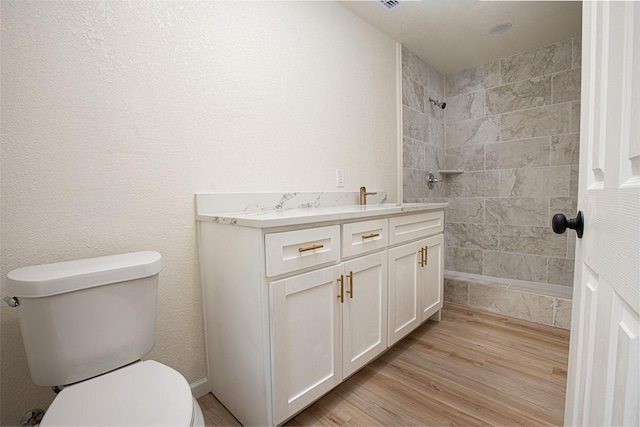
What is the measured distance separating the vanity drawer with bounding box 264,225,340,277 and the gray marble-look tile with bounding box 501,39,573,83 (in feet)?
8.58

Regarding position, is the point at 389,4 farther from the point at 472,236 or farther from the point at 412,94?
the point at 472,236

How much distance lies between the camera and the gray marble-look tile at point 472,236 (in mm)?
2957

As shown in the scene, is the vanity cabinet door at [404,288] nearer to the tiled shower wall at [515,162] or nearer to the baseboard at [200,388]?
the baseboard at [200,388]

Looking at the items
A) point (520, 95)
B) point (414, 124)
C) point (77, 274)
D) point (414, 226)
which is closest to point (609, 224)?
point (77, 274)

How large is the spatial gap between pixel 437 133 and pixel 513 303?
1743 millimetres

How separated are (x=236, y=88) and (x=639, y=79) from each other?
4.89 ft

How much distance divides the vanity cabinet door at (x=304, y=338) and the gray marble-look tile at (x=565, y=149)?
244 centimetres

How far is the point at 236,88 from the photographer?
1.52 m

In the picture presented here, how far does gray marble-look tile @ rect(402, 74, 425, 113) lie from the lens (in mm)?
2646

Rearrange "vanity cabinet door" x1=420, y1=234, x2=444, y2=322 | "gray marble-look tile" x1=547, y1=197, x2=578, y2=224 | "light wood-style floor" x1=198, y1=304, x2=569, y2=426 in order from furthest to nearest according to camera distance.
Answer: "gray marble-look tile" x1=547, y1=197, x2=578, y2=224, "vanity cabinet door" x1=420, y1=234, x2=444, y2=322, "light wood-style floor" x1=198, y1=304, x2=569, y2=426

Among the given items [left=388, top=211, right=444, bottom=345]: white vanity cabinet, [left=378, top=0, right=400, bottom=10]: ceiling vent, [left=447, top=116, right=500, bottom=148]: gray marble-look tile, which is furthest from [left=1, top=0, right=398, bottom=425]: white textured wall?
[left=447, top=116, right=500, bottom=148]: gray marble-look tile

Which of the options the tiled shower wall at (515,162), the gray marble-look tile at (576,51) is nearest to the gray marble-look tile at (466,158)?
the tiled shower wall at (515,162)

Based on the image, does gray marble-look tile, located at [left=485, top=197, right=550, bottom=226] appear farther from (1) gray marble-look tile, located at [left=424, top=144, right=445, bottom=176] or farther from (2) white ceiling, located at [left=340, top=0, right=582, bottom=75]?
(2) white ceiling, located at [left=340, top=0, right=582, bottom=75]

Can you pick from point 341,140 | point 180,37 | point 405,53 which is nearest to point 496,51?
point 405,53
